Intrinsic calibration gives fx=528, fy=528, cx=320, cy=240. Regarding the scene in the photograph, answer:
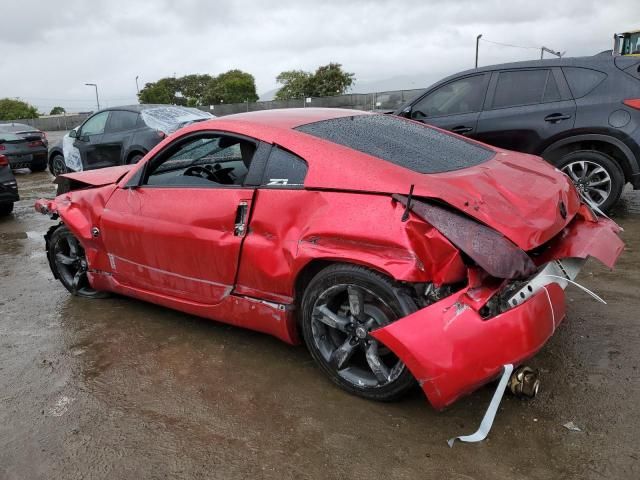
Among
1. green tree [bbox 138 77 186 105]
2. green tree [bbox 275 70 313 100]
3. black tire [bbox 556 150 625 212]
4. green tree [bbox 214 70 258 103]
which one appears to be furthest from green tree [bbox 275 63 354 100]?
black tire [bbox 556 150 625 212]

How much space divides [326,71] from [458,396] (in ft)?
185

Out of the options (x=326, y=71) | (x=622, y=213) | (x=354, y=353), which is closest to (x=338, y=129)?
(x=354, y=353)

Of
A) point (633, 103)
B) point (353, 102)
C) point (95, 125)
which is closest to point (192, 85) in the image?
point (353, 102)

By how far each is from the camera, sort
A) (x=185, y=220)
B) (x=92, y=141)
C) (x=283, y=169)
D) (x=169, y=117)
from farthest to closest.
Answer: (x=92, y=141) → (x=169, y=117) → (x=185, y=220) → (x=283, y=169)

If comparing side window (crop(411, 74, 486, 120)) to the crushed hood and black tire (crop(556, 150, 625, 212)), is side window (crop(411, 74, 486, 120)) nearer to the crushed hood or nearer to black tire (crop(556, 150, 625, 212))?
black tire (crop(556, 150, 625, 212))

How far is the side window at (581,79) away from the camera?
563cm

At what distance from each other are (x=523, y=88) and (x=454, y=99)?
2.55 ft

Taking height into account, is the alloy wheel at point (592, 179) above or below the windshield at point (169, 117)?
below

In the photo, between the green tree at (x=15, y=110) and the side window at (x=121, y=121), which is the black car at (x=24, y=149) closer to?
the side window at (x=121, y=121)

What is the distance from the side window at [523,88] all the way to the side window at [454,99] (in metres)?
0.20

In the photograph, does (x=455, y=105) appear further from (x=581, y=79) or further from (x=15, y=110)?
(x=15, y=110)

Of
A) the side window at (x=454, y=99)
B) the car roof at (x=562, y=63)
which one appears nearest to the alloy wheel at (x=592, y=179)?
the car roof at (x=562, y=63)

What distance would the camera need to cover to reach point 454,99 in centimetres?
632

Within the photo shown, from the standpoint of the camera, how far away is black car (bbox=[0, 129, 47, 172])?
12500mm
